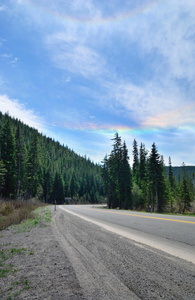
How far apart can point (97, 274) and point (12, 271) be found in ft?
5.22

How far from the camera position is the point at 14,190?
35562mm

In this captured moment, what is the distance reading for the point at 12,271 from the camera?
313 centimetres

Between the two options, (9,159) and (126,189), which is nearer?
(9,159)

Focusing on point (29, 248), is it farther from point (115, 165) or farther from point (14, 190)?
Result: point (14, 190)

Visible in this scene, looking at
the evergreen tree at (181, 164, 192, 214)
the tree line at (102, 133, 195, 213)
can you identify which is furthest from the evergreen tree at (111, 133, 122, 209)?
the evergreen tree at (181, 164, 192, 214)

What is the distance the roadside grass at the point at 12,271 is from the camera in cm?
241

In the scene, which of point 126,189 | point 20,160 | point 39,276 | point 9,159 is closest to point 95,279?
point 39,276

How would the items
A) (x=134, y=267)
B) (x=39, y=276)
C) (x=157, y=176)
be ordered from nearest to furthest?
1. (x=39, y=276)
2. (x=134, y=267)
3. (x=157, y=176)

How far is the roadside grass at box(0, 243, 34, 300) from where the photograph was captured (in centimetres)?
241

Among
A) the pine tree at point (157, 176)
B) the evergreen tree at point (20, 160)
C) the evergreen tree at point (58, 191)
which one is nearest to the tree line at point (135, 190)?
the pine tree at point (157, 176)

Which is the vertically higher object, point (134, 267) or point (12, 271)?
point (134, 267)

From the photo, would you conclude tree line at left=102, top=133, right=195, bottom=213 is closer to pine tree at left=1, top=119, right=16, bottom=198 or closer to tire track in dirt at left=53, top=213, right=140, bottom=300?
pine tree at left=1, top=119, right=16, bottom=198

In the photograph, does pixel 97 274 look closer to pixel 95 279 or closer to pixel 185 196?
pixel 95 279

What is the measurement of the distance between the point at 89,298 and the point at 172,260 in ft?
6.81
